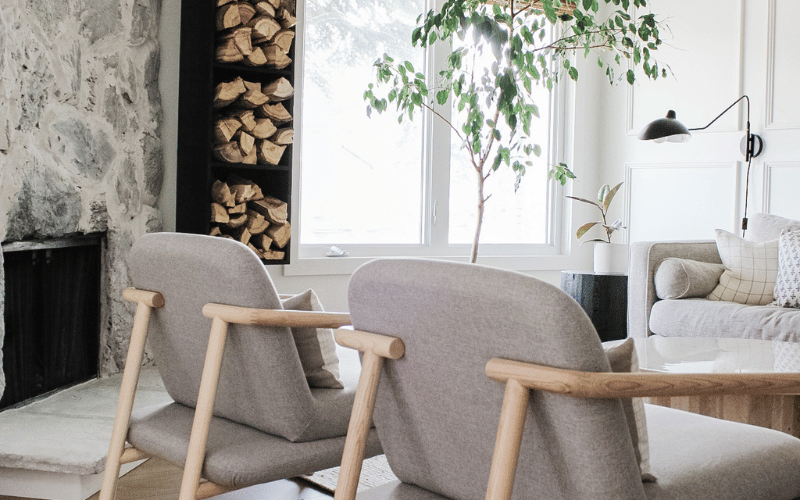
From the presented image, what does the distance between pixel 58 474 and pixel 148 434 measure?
700 millimetres

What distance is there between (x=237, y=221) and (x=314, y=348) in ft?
6.13

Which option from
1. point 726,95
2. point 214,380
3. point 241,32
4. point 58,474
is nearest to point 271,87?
point 241,32

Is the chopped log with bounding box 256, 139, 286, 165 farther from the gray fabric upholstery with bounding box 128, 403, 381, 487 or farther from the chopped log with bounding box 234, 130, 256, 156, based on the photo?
the gray fabric upholstery with bounding box 128, 403, 381, 487

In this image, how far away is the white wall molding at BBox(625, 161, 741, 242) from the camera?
4.62 m

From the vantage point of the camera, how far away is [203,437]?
155 centimetres

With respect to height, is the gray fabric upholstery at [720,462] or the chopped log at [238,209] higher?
the chopped log at [238,209]

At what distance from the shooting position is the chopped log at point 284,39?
3.56 m

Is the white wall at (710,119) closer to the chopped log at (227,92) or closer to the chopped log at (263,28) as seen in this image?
the chopped log at (263,28)

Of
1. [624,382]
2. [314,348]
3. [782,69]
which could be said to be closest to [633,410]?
[624,382]

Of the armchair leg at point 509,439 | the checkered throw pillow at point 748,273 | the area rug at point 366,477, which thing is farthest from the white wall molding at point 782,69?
the armchair leg at point 509,439

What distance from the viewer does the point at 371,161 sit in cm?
459

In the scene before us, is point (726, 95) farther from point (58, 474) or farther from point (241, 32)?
point (58, 474)

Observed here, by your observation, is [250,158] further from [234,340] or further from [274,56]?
[234,340]

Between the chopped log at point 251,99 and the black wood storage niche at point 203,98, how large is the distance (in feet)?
0.17
